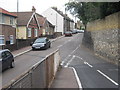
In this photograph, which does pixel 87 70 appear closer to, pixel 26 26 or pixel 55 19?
pixel 26 26

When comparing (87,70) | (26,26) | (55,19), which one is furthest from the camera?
(55,19)

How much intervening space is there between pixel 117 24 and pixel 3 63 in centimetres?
986

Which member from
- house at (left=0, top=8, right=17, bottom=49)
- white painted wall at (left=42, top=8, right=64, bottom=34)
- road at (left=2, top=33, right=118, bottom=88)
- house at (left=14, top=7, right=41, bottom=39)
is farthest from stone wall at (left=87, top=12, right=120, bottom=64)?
white painted wall at (left=42, top=8, right=64, bottom=34)

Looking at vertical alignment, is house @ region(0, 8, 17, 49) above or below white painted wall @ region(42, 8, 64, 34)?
below

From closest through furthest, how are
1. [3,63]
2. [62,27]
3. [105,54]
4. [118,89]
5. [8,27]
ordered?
[118,89], [3,63], [105,54], [8,27], [62,27]

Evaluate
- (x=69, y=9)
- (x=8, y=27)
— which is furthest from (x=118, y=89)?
(x=69, y=9)

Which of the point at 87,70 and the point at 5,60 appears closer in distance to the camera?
the point at 5,60

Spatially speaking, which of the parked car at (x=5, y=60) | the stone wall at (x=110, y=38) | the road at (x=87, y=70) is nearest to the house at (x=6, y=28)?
the road at (x=87, y=70)

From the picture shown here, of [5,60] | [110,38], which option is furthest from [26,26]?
[5,60]

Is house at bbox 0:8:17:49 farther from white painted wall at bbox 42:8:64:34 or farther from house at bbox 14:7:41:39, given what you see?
white painted wall at bbox 42:8:64:34

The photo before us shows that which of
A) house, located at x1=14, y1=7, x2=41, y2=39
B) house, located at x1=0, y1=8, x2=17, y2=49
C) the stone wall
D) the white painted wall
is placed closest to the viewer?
the stone wall

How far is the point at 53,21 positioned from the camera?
82562 mm

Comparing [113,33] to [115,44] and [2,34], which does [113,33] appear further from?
[2,34]

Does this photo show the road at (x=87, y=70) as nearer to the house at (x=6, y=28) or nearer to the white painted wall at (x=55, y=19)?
the house at (x=6, y=28)
